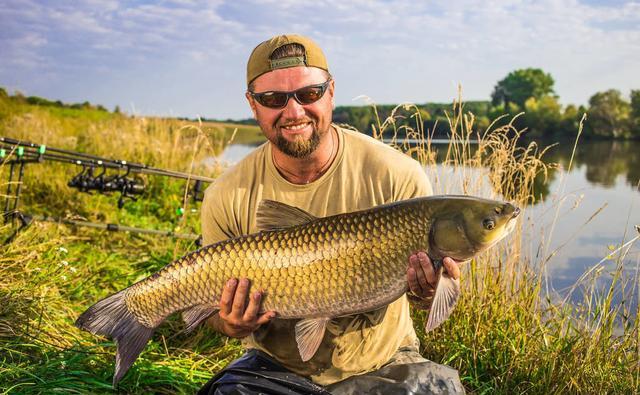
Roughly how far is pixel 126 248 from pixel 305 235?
4250 mm

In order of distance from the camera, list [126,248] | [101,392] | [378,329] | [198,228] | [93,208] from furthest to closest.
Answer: [93,208], [198,228], [126,248], [101,392], [378,329]

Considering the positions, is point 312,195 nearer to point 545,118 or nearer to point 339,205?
point 339,205

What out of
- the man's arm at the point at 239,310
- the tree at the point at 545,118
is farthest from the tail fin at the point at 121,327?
the tree at the point at 545,118

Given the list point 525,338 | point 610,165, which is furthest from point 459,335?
point 610,165

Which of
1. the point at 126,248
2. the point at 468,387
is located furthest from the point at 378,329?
the point at 126,248

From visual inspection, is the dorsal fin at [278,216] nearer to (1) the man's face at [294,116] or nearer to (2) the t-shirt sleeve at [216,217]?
(1) the man's face at [294,116]

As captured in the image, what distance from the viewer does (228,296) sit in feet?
6.79

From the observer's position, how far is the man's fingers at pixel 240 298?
81.0 inches

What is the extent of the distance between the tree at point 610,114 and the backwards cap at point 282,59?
1617 inches

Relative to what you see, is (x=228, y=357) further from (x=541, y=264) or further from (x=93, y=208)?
(x=93, y=208)

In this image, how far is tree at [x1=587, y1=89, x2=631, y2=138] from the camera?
40156mm

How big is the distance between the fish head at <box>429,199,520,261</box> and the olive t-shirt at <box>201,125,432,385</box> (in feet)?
1.45

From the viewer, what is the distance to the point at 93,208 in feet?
22.8

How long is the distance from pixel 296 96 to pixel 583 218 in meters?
13.7
